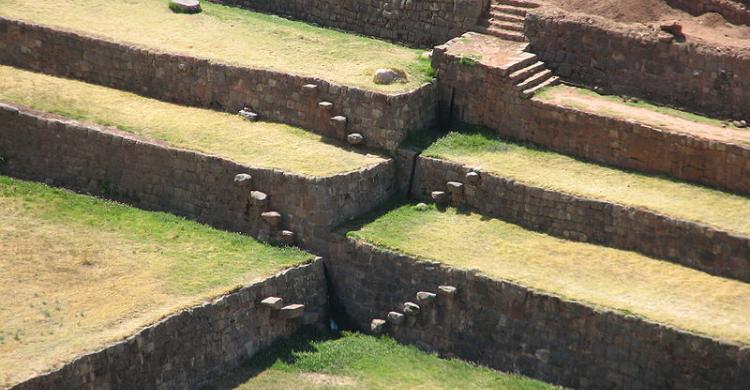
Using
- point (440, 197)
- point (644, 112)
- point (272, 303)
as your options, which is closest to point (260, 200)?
point (272, 303)

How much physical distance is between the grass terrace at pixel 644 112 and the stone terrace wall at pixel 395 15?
3355 mm

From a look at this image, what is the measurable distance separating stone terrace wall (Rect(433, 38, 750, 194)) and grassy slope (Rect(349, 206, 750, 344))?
2608 millimetres

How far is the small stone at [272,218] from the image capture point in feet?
107

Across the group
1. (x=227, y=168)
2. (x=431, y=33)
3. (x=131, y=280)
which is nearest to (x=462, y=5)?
(x=431, y=33)

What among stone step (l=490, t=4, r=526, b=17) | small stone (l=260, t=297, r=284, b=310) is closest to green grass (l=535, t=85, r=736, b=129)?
stone step (l=490, t=4, r=526, b=17)

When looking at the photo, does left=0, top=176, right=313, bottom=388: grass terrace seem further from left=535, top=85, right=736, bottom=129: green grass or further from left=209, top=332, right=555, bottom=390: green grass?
left=535, top=85, right=736, bottom=129: green grass

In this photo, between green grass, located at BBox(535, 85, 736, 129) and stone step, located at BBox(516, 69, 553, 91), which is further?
stone step, located at BBox(516, 69, 553, 91)

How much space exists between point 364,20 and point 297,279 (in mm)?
9739

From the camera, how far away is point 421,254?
3173cm

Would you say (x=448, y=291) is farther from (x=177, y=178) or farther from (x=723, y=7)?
(x=723, y=7)

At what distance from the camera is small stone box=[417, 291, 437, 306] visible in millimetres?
31172

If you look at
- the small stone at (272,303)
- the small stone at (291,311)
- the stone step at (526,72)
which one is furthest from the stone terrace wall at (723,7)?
the small stone at (272,303)

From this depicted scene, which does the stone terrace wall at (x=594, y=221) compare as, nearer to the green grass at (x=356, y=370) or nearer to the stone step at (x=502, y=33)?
the green grass at (x=356, y=370)

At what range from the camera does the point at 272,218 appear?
32750 millimetres
